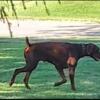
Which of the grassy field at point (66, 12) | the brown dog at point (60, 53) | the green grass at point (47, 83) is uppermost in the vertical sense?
the brown dog at point (60, 53)

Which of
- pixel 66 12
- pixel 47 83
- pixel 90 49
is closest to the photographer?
pixel 90 49

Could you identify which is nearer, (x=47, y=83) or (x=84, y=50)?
(x=84, y=50)

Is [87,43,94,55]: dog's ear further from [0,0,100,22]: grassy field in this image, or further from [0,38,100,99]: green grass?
[0,0,100,22]: grassy field

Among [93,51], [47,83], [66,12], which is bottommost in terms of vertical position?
[66,12]

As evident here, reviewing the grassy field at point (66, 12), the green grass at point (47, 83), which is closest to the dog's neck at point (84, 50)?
the green grass at point (47, 83)

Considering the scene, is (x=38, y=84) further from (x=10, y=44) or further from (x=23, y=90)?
(x=10, y=44)

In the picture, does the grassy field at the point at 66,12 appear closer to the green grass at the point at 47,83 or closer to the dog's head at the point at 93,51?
the green grass at the point at 47,83

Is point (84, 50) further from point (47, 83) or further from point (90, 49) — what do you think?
point (47, 83)

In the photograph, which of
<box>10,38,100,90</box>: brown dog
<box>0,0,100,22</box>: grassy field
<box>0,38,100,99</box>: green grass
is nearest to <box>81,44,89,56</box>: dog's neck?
<box>10,38,100,90</box>: brown dog

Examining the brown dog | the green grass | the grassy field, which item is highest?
the brown dog

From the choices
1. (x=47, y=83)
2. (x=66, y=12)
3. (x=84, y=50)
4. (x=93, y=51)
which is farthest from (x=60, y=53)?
(x=66, y=12)

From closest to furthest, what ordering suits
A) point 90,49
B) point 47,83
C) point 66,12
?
point 90,49, point 47,83, point 66,12

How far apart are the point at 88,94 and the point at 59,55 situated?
76cm

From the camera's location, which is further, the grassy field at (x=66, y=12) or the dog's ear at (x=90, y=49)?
the grassy field at (x=66, y=12)
